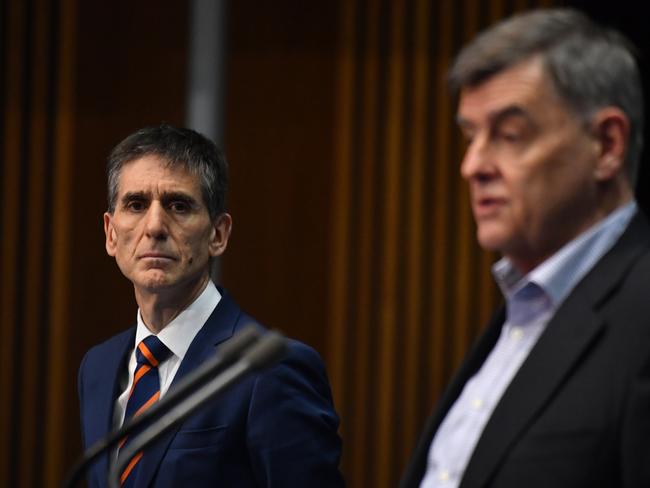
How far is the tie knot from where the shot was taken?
2.34 m

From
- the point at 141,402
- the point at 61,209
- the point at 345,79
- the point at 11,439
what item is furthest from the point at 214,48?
the point at 141,402

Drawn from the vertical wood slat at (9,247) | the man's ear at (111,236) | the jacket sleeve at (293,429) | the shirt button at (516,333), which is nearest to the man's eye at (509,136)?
the shirt button at (516,333)

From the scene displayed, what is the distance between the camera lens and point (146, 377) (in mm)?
2332

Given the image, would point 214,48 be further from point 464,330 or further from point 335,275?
point 464,330

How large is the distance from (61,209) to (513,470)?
10.6 feet

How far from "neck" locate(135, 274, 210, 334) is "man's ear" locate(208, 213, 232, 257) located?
61 millimetres

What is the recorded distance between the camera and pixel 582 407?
54.0 inches

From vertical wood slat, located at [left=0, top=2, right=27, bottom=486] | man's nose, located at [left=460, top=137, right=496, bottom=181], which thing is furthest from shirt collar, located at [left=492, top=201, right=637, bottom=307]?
vertical wood slat, located at [left=0, top=2, right=27, bottom=486]

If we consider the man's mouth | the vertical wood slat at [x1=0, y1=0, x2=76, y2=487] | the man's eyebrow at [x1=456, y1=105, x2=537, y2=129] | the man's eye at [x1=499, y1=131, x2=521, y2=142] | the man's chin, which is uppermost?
the man's eyebrow at [x1=456, y1=105, x2=537, y2=129]

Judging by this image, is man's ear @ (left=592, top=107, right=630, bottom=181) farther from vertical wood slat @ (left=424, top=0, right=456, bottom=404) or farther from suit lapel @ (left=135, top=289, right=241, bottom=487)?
vertical wood slat @ (left=424, top=0, right=456, bottom=404)

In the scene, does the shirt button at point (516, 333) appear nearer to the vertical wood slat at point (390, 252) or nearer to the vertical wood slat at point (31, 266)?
the vertical wood slat at point (390, 252)

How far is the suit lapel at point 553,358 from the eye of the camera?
55.6 inches

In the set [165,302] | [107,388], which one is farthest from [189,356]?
[107,388]

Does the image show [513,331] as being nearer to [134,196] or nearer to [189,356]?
[189,356]
